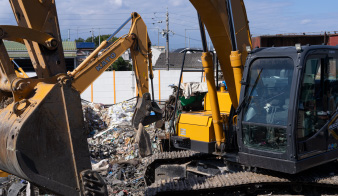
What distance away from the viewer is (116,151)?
11.4 m

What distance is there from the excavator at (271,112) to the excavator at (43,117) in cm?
163

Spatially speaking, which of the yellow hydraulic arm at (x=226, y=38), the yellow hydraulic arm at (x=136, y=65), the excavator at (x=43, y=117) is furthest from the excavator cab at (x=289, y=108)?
the yellow hydraulic arm at (x=136, y=65)

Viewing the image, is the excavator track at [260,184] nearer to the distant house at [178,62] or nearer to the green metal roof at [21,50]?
the green metal roof at [21,50]

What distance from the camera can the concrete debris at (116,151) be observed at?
794 cm

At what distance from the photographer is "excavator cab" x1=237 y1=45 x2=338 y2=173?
4.81 m

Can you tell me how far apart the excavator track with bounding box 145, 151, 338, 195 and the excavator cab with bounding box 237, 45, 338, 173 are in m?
0.29

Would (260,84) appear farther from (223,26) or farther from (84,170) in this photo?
(84,170)

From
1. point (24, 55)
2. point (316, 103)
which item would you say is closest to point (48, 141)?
point (316, 103)

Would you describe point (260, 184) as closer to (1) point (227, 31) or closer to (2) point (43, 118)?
(1) point (227, 31)

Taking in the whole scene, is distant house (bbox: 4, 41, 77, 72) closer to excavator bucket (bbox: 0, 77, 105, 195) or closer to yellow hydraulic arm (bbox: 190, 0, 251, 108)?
yellow hydraulic arm (bbox: 190, 0, 251, 108)

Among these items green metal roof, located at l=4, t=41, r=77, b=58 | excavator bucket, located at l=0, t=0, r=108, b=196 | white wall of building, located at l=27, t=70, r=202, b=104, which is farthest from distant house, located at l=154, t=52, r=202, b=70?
excavator bucket, located at l=0, t=0, r=108, b=196

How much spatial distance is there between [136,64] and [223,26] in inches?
133

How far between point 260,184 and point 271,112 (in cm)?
105

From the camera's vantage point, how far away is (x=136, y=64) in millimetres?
8312
